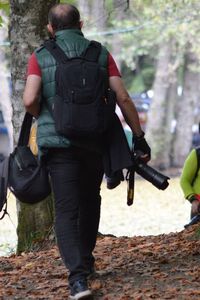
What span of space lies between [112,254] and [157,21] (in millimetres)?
24021

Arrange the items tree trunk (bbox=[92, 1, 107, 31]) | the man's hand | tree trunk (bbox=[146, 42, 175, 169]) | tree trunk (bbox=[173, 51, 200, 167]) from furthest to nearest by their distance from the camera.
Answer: tree trunk (bbox=[173, 51, 200, 167]) < tree trunk (bbox=[146, 42, 175, 169]) < tree trunk (bbox=[92, 1, 107, 31]) < the man's hand

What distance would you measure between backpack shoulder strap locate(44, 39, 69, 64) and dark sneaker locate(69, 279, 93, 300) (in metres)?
1.46

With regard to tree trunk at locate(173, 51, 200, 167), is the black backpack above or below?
above

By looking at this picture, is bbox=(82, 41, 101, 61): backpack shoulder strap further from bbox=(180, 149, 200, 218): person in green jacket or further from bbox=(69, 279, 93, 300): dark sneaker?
bbox=(180, 149, 200, 218): person in green jacket

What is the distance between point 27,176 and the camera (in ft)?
19.6

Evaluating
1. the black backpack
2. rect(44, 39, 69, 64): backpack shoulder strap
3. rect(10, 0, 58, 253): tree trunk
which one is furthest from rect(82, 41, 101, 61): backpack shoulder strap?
rect(10, 0, 58, 253): tree trunk

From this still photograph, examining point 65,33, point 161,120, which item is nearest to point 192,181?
point 65,33

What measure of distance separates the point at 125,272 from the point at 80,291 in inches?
40.7

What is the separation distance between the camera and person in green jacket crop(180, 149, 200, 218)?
849 cm

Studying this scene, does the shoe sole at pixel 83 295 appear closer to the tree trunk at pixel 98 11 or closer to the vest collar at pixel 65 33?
the vest collar at pixel 65 33

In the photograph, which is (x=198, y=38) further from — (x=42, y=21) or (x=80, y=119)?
(x=80, y=119)

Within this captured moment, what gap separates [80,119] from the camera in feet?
18.8

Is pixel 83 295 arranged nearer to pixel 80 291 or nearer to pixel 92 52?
pixel 80 291

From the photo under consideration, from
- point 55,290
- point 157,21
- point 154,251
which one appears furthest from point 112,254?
point 157,21
